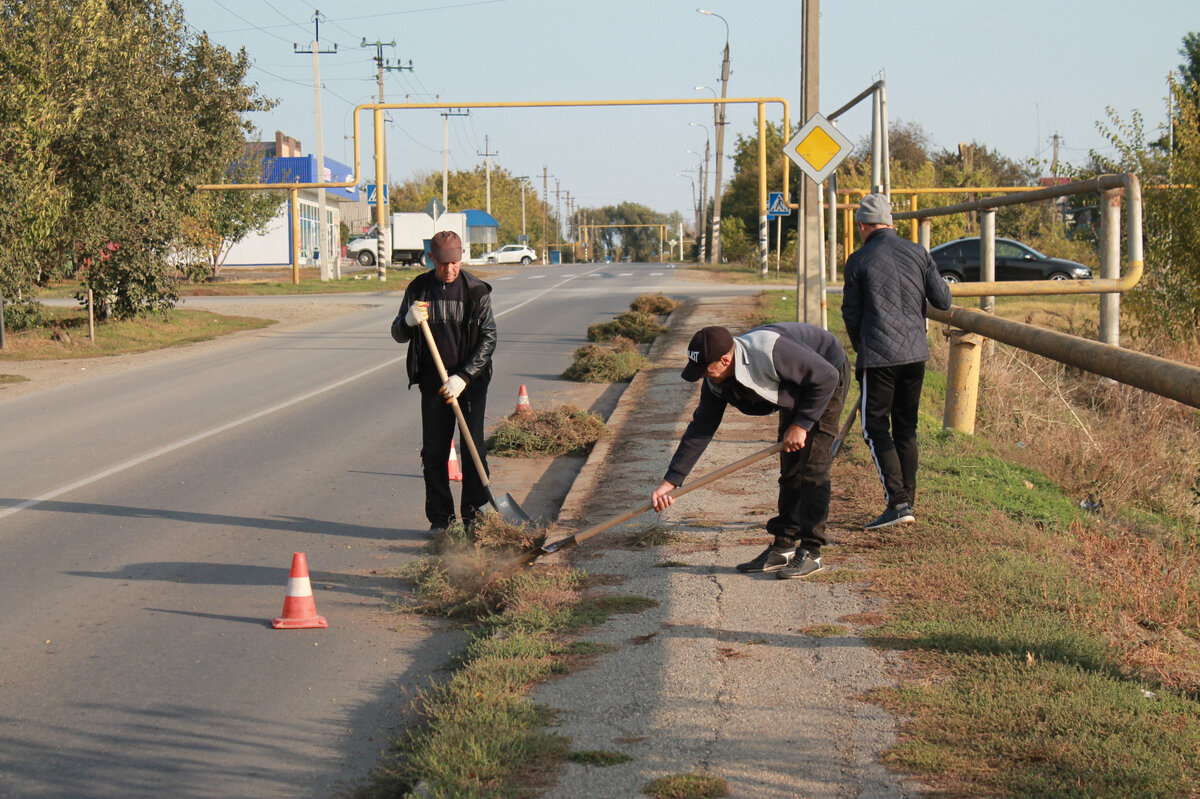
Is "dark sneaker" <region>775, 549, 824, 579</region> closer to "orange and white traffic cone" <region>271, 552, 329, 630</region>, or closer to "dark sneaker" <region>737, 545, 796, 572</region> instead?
"dark sneaker" <region>737, 545, 796, 572</region>

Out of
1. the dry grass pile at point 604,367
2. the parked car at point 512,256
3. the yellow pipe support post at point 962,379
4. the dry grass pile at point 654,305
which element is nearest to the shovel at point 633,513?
the yellow pipe support post at point 962,379

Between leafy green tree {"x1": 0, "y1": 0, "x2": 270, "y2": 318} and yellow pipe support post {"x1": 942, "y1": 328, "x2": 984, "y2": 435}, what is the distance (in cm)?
1398

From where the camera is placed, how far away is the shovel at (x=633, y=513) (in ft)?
17.9

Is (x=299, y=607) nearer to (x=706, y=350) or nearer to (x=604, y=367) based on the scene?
(x=706, y=350)

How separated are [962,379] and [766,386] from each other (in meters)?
3.83

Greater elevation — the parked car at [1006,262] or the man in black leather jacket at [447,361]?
the parked car at [1006,262]

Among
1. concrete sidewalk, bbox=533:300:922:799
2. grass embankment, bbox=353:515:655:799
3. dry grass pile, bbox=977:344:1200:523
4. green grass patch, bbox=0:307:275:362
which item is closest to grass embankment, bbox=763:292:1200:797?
dry grass pile, bbox=977:344:1200:523

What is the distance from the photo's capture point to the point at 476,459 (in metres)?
6.91

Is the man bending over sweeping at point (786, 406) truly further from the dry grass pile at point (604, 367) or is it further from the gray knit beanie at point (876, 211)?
the dry grass pile at point (604, 367)

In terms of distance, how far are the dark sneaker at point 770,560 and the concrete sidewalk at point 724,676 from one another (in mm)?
51

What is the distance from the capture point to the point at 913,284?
6.52 metres

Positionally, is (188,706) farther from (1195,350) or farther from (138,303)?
(138,303)

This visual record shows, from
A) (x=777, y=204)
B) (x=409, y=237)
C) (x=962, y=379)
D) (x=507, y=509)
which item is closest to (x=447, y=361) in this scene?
(x=507, y=509)

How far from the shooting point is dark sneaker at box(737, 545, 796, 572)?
580cm
